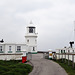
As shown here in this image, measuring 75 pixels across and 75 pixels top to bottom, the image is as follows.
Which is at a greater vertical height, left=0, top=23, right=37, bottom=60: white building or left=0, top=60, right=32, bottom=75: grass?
left=0, top=23, right=37, bottom=60: white building

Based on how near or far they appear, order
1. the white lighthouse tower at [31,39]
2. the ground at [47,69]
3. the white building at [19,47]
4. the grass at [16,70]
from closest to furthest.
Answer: the grass at [16,70], the ground at [47,69], the white building at [19,47], the white lighthouse tower at [31,39]

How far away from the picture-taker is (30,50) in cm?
4775

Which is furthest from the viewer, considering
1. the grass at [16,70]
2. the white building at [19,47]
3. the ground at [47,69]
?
the white building at [19,47]

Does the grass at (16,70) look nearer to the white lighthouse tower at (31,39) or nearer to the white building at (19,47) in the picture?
the white building at (19,47)

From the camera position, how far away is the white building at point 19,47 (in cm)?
2892

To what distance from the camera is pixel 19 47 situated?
36531mm

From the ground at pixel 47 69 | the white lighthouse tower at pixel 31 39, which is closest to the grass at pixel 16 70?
the ground at pixel 47 69

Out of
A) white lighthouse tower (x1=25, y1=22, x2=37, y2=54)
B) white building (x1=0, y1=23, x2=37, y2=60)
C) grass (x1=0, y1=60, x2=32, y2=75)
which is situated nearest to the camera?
grass (x1=0, y1=60, x2=32, y2=75)

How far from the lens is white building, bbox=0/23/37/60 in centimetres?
2892

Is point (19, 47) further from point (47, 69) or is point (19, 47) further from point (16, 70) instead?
point (16, 70)

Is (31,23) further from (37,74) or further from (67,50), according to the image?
(37,74)

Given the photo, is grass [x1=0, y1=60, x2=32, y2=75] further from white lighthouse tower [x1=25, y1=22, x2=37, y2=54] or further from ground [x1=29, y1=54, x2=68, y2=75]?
white lighthouse tower [x1=25, y1=22, x2=37, y2=54]

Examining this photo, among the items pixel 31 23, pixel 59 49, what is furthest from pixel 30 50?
pixel 59 49

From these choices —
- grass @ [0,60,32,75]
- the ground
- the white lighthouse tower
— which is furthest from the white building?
grass @ [0,60,32,75]
